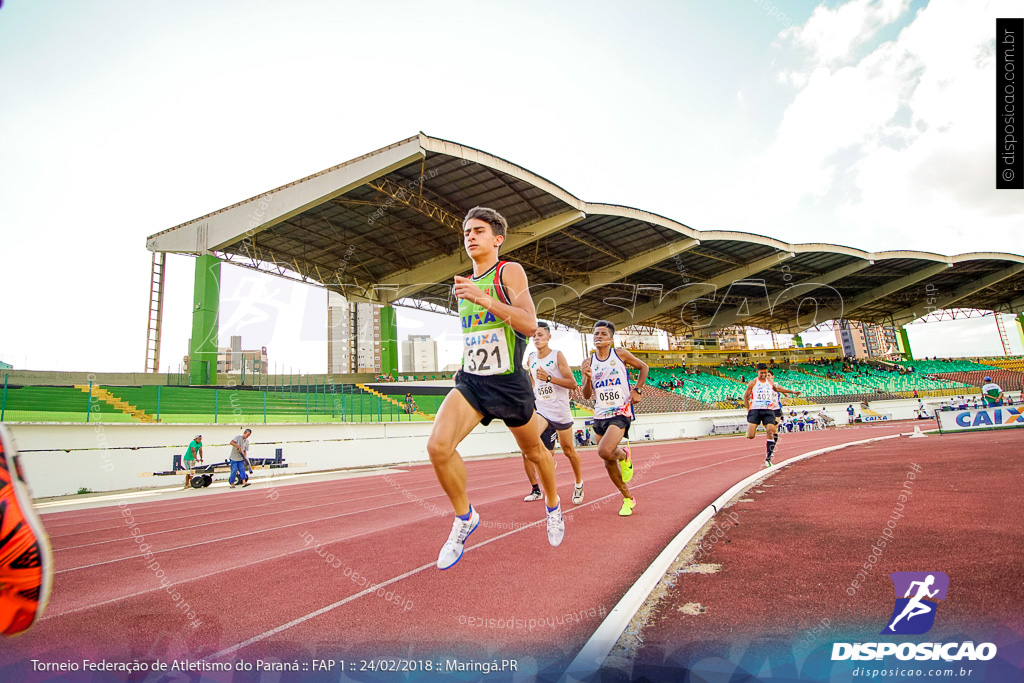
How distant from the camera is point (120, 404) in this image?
15.6 meters

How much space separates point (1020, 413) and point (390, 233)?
26077mm

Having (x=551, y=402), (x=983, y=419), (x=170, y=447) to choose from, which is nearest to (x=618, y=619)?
(x=551, y=402)

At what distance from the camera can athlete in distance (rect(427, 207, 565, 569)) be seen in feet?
10.1

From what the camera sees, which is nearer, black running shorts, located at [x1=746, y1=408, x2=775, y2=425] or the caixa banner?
black running shorts, located at [x1=746, y1=408, x2=775, y2=425]

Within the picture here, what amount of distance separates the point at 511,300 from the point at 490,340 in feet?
0.95

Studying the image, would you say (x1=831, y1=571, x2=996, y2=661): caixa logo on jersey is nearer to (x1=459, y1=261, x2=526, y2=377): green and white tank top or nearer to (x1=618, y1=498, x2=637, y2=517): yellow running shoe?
(x1=459, y1=261, x2=526, y2=377): green and white tank top

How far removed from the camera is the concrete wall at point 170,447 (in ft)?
42.2

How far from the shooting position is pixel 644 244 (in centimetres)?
3078

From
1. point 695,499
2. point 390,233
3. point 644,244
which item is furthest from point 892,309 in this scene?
point 695,499

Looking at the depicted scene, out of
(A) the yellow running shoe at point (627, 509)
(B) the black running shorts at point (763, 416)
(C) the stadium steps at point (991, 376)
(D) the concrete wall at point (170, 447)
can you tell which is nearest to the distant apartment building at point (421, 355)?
(C) the stadium steps at point (991, 376)

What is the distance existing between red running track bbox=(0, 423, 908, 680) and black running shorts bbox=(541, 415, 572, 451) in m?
0.90

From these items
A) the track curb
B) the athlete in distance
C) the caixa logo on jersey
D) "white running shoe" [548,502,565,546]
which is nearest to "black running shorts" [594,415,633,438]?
the track curb

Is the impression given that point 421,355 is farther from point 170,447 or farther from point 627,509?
point 627,509

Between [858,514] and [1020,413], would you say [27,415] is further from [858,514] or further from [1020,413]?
[1020,413]
